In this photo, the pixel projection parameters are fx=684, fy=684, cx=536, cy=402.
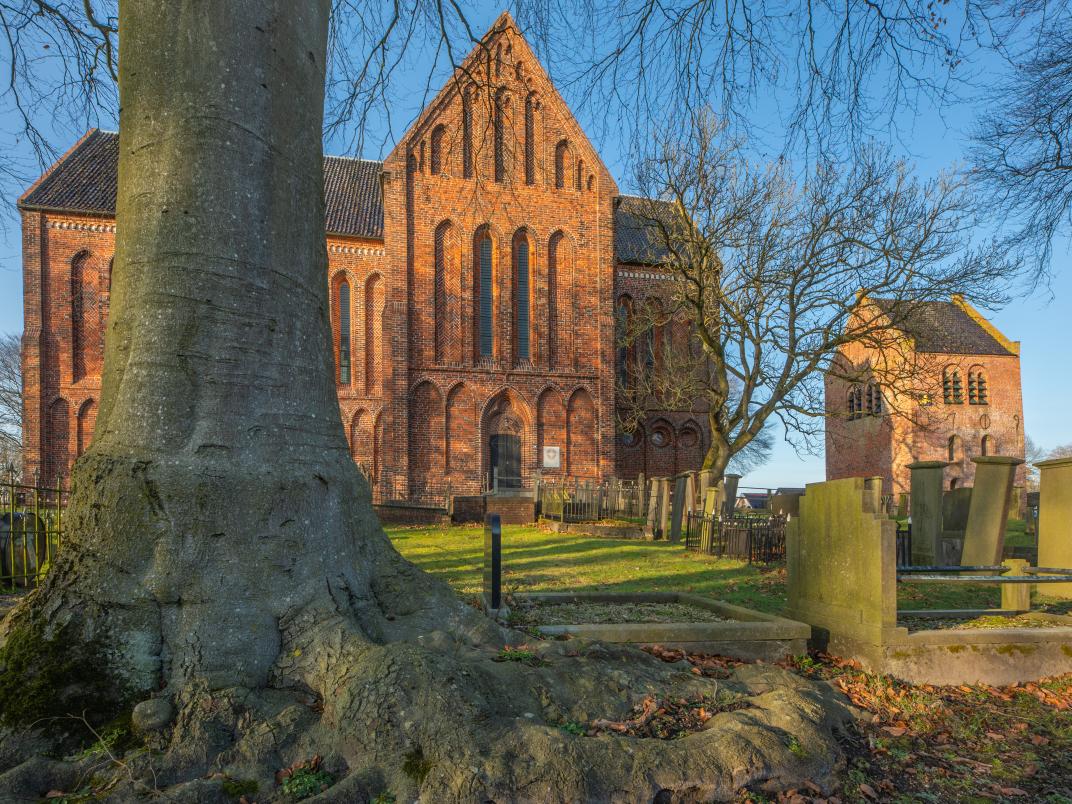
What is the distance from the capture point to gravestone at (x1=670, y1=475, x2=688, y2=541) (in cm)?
1589

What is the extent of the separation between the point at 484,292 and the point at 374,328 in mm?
6228

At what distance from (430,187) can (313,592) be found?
2512cm

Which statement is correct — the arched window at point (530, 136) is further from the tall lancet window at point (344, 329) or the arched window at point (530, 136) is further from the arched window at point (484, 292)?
the tall lancet window at point (344, 329)

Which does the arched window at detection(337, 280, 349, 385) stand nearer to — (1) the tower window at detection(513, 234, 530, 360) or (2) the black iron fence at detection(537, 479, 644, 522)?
(1) the tower window at detection(513, 234, 530, 360)

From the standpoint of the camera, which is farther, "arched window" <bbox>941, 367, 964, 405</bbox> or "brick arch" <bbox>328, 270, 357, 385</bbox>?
"arched window" <bbox>941, 367, 964, 405</bbox>

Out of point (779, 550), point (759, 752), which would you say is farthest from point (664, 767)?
point (779, 550)

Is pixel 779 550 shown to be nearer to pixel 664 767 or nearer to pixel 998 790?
pixel 998 790

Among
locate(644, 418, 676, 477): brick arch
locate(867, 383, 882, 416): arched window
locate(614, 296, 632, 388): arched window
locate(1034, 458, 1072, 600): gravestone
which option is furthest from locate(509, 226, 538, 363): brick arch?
locate(867, 383, 882, 416): arched window

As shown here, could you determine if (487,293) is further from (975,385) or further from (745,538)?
(975,385)

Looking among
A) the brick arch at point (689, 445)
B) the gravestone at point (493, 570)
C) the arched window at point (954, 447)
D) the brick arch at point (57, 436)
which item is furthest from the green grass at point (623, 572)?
the arched window at point (954, 447)

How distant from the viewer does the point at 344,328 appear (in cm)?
3088

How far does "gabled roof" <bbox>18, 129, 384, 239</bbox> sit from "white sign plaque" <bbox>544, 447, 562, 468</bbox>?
1231 centimetres

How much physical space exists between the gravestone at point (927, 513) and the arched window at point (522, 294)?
61.8ft

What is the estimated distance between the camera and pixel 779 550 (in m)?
12.1
